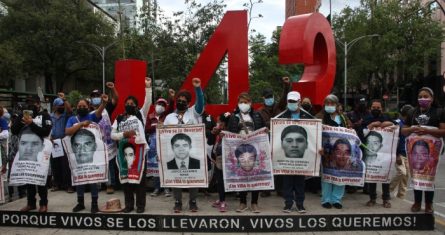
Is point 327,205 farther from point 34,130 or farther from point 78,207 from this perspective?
point 34,130

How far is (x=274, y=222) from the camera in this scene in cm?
702

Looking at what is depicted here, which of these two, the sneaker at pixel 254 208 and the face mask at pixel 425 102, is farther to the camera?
the sneaker at pixel 254 208

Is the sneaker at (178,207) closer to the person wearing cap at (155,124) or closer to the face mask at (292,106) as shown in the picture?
the person wearing cap at (155,124)

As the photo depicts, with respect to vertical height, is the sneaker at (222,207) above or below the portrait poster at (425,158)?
below

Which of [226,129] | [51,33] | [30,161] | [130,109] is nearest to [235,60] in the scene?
[226,129]

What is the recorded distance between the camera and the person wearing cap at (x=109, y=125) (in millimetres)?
8905

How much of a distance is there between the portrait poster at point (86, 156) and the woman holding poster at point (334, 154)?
3574 millimetres

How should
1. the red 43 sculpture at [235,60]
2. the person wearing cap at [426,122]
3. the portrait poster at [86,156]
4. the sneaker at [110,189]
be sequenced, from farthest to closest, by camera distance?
the red 43 sculpture at [235,60] < the sneaker at [110,189] < the portrait poster at [86,156] < the person wearing cap at [426,122]

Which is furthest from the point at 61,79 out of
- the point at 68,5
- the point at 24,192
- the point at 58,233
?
the point at 58,233

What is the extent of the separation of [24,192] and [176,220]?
4.47 metres

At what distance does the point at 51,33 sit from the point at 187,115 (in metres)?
45.0

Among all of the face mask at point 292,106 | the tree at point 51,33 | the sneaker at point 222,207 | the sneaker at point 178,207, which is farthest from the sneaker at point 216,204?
the tree at point 51,33

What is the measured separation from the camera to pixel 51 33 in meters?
49.1

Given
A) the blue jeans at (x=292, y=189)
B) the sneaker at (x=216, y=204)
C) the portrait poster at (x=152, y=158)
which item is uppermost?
the portrait poster at (x=152, y=158)
